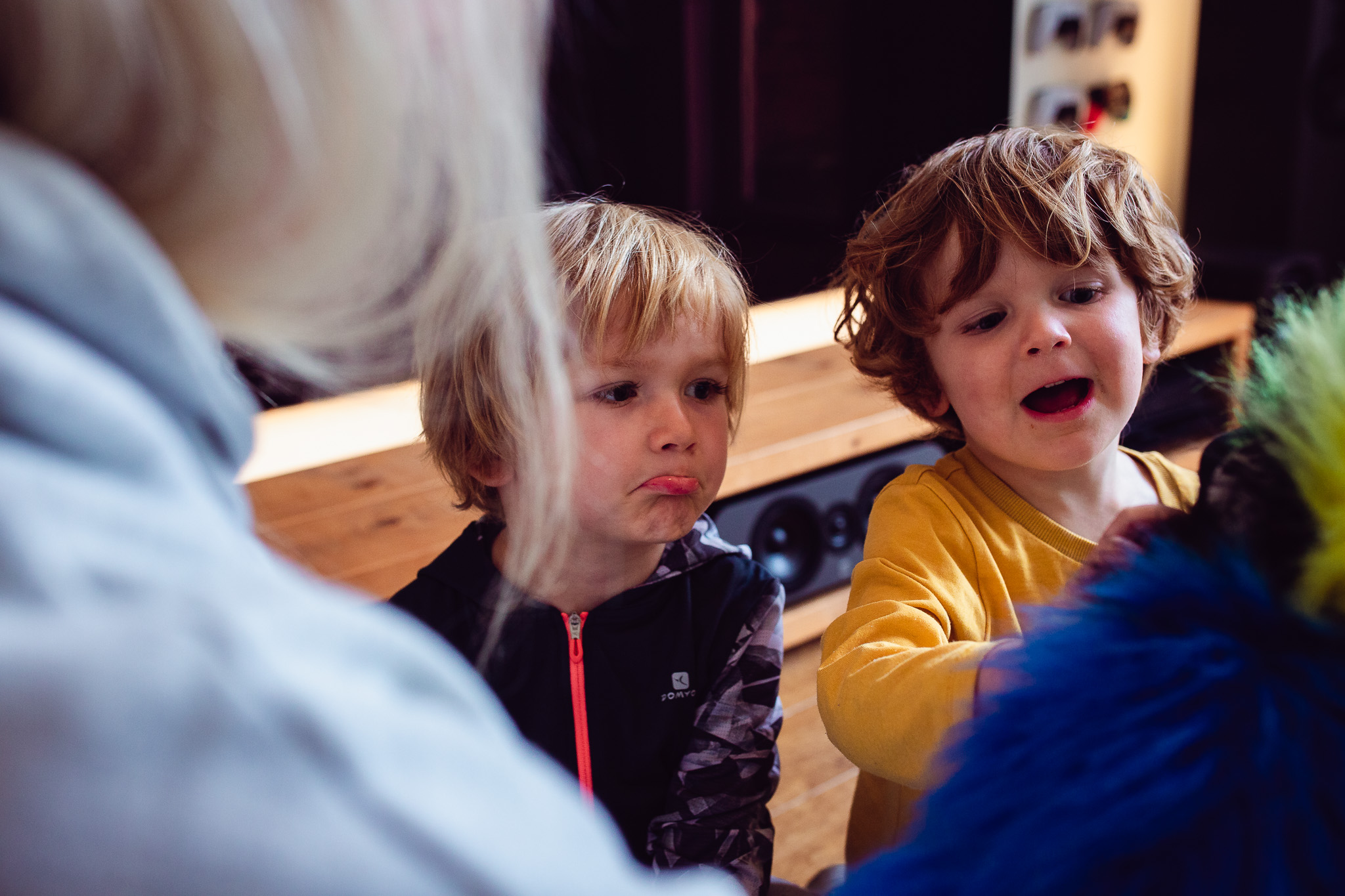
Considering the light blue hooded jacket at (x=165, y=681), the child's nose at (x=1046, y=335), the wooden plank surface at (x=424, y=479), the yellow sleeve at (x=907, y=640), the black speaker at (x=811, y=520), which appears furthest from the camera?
the black speaker at (x=811, y=520)

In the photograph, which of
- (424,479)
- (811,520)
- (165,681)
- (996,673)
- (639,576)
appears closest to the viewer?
(165,681)

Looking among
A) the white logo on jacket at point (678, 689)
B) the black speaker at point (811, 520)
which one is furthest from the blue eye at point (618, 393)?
the black speaker at point (811, 520)

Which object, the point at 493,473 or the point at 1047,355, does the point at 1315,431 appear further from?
the point at 493,473

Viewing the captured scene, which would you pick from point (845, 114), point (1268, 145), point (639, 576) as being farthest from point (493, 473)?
point (1268, 145)

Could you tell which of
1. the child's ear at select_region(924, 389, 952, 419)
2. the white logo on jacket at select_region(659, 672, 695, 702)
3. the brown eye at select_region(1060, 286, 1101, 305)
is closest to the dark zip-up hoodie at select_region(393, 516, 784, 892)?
the white logo on jacket at select_region(659, 672, 695, 702)

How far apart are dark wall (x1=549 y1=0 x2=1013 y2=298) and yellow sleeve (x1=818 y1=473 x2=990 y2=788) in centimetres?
119

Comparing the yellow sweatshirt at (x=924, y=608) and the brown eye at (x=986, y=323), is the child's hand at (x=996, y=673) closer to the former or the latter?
the yellow sweatshirt at (x=924, y=608)

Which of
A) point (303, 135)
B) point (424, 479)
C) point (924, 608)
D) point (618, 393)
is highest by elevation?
point (303, 135)

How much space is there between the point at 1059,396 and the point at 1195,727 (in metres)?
0.47

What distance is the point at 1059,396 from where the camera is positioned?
74cm

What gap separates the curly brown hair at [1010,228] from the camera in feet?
2.41

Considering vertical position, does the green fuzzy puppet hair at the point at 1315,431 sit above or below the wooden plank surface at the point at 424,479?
above

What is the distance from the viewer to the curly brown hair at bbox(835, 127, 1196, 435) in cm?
73

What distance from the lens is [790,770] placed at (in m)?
1.47
